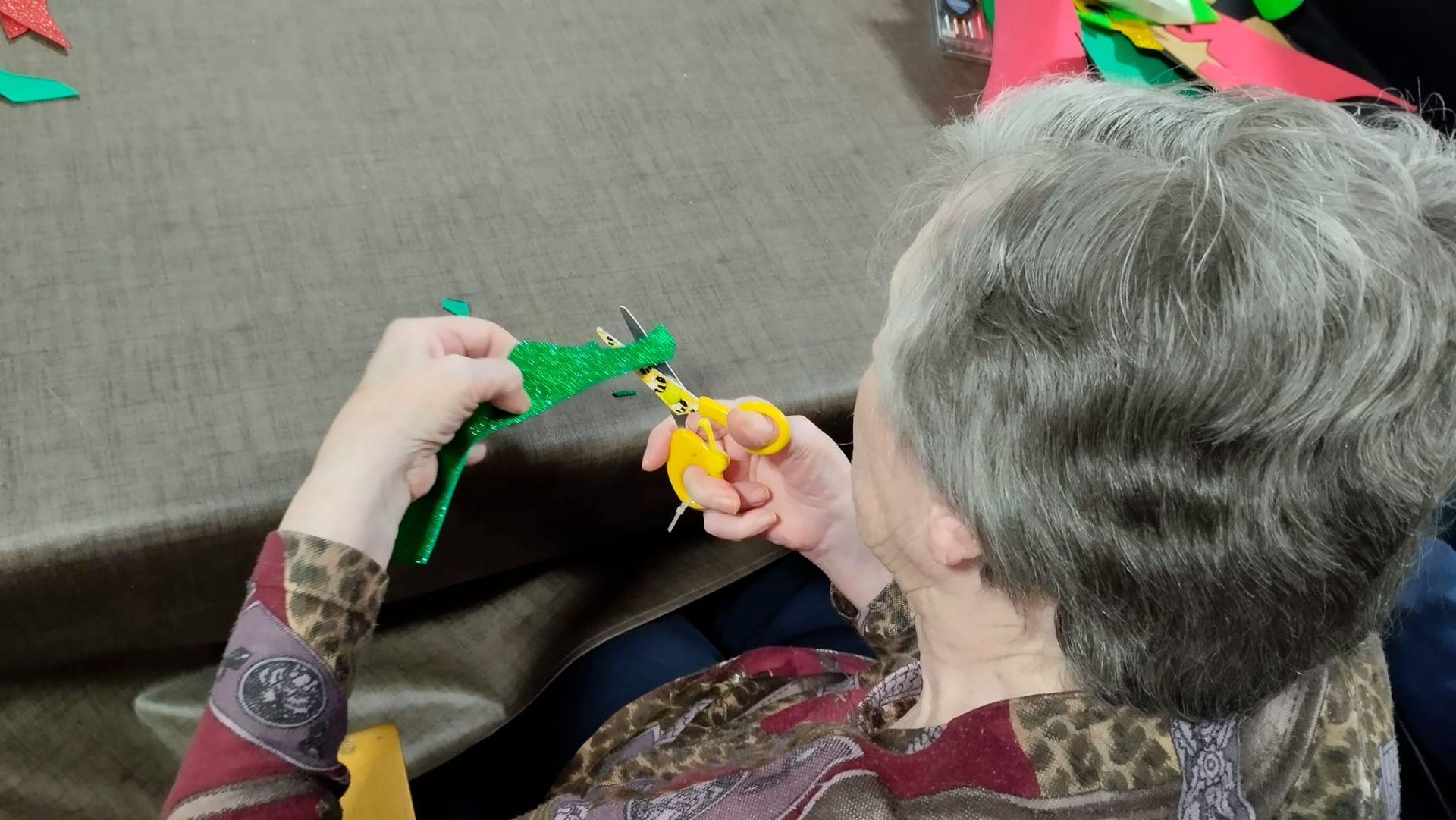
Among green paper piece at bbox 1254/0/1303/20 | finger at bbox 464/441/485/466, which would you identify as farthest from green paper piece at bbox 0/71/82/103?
green paper piece at bbox 1254/0/1303/20

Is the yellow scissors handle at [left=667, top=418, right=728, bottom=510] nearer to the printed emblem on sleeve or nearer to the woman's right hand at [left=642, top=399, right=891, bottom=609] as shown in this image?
the woman's right hand at [left=642, top=399, right=891, bottom=609]

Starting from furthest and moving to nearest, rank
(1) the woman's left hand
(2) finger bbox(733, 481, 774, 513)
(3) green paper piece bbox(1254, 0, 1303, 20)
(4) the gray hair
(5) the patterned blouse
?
1. (3) green paper piece bbox(1254, 0, 1303, 20)
2. (2) finger bbox(733, 481, 774, 513)
3. (1) the woman's left hand
4. (5) the patterned blouse
5. (4) the gray hair

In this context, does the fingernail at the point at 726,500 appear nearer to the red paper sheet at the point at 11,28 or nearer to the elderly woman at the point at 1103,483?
the elderly woman at the point at 1103,483

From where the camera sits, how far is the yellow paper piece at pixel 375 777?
773mm

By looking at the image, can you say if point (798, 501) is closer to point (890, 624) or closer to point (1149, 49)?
point (890, 624)

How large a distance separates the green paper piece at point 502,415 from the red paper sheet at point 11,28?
0.57 metres

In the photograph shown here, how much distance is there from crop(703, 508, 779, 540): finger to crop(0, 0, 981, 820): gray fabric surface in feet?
0.23

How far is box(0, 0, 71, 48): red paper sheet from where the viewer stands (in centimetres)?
87

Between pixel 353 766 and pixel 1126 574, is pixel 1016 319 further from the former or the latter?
pixel 353 766

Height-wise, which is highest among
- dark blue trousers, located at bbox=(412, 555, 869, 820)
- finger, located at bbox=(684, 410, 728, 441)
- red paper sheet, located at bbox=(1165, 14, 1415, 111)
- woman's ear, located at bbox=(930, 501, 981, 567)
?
red paper sheet, located at bbox=(1165, 14, 1415, 111)

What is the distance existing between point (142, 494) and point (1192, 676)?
0.67 meters

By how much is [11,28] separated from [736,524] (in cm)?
79

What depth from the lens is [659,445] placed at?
766 millimetres

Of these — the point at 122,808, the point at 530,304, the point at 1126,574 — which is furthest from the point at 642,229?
the point at 122,808
